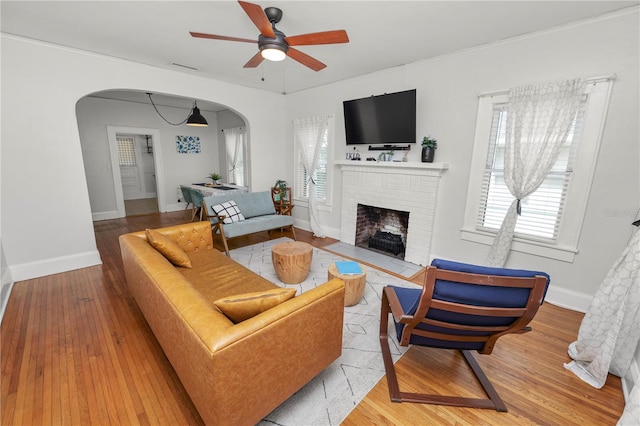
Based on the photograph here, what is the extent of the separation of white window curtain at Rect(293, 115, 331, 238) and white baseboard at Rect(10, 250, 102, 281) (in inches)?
128

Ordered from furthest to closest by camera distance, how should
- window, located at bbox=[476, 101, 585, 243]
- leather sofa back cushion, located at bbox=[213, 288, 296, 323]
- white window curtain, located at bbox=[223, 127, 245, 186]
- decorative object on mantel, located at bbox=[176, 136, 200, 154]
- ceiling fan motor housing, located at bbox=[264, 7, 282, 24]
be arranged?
white window curtain, located at bbox=[223, 127, 245, 186] → decorative object on mantel, located at bbox=[176, 136, 200, 154] → window, located at bbox=[476, 101, 585, 243] → ceiling fan motor housing, located at bbox=[264, 7, 282, 24] → leather sofa back cushion, located at bbox=[213, 288, 296, 323]

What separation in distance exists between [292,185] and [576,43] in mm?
4385

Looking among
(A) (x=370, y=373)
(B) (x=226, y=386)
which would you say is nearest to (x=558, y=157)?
(A) (x=370, y=373)

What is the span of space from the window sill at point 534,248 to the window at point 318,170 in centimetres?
248

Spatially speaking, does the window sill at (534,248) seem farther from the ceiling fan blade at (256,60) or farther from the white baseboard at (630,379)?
the ceiling fan blade at (256,60)

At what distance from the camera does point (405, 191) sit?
3.68 meters

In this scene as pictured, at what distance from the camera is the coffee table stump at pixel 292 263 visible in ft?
9.47

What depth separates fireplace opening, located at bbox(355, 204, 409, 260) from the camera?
13.3ft

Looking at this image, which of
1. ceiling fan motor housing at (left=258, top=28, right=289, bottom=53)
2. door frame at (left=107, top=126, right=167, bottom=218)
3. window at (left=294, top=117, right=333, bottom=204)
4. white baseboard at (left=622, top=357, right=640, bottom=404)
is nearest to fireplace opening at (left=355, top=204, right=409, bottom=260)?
window at (left=294, top=117, right=333, bottom=204)

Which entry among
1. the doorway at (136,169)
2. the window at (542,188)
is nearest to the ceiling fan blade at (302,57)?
the window at (542,188)

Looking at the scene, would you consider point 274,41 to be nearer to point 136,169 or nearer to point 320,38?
point 320,38

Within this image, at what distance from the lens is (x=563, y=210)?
262cm

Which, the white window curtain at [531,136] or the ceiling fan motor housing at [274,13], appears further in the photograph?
the white window curtain at [531,136]

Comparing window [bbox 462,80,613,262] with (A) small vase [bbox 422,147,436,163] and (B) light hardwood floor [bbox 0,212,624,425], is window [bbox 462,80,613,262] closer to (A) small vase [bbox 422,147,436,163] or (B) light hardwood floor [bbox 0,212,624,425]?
(A) small vase [bbox 422,147,436,163]
